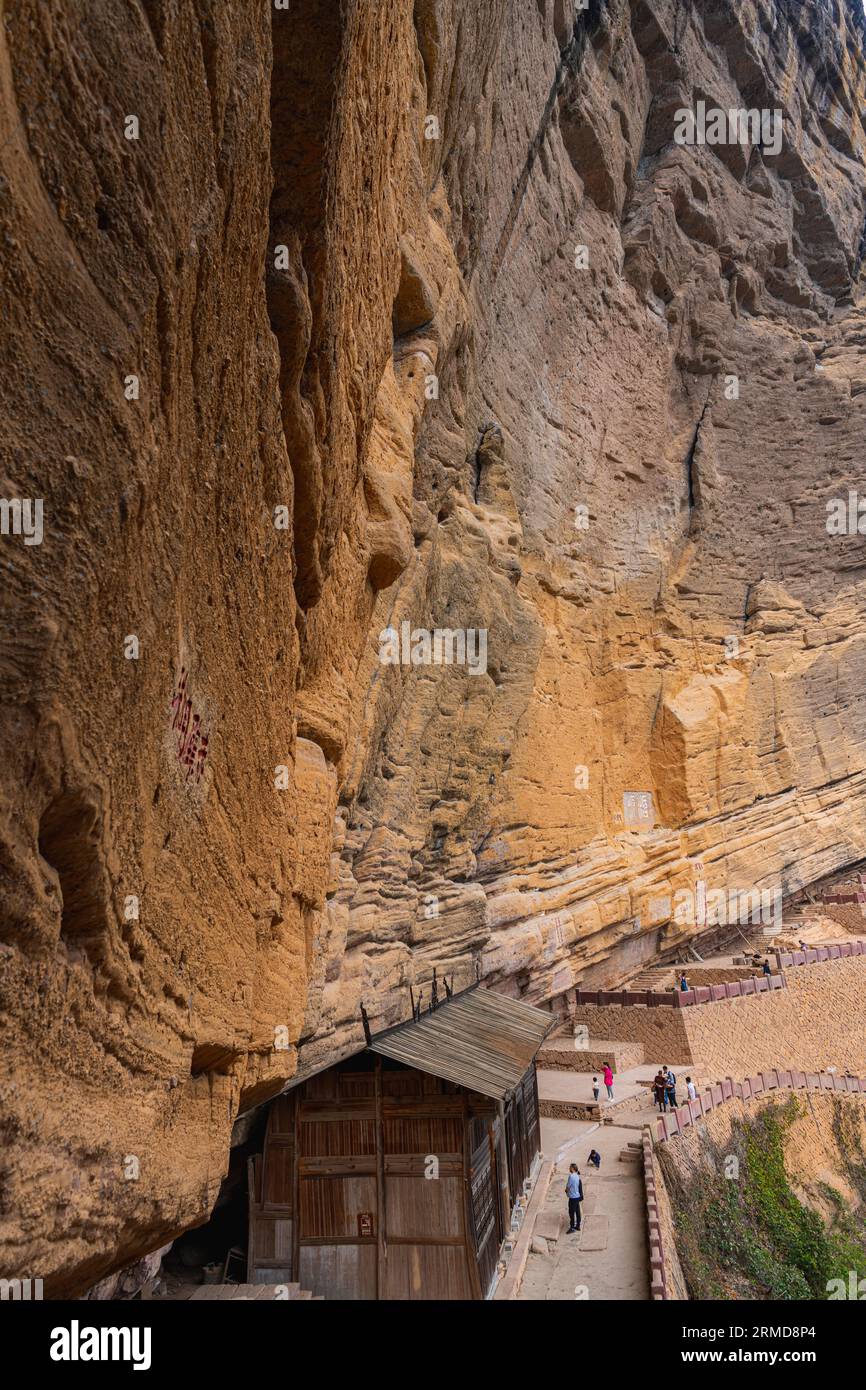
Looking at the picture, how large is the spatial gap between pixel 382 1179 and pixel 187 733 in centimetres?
797

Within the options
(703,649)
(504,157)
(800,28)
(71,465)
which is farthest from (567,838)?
(800,28)

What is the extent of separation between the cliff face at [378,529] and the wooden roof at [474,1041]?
0.54 m

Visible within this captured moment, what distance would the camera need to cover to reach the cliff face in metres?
2.82

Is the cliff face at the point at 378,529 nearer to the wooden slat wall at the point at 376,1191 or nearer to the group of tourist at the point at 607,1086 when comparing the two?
the wooden slat wall at the point at 376,1191

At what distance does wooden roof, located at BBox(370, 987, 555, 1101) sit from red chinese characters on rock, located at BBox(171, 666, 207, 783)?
6.29 metres

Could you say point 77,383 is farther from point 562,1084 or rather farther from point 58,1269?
point 562,1084

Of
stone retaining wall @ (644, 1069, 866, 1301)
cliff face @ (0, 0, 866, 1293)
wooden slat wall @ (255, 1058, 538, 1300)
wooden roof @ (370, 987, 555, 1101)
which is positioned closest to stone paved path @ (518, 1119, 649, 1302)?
stone retaining wall @ (644, 1069, 866, 1301)

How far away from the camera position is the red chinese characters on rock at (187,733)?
3871 mm

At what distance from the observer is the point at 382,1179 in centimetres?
1023

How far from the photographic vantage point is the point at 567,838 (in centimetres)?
1842

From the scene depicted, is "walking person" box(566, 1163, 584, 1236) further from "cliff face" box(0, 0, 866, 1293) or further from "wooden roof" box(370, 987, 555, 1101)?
"cliff face" box(0, 0, 866, 1293)

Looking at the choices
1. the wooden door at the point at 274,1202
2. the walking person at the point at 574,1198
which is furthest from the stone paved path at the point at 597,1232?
the wooden door at the point at 274,1202

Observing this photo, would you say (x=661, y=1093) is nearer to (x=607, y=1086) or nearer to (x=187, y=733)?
(x=607, y=1086)
